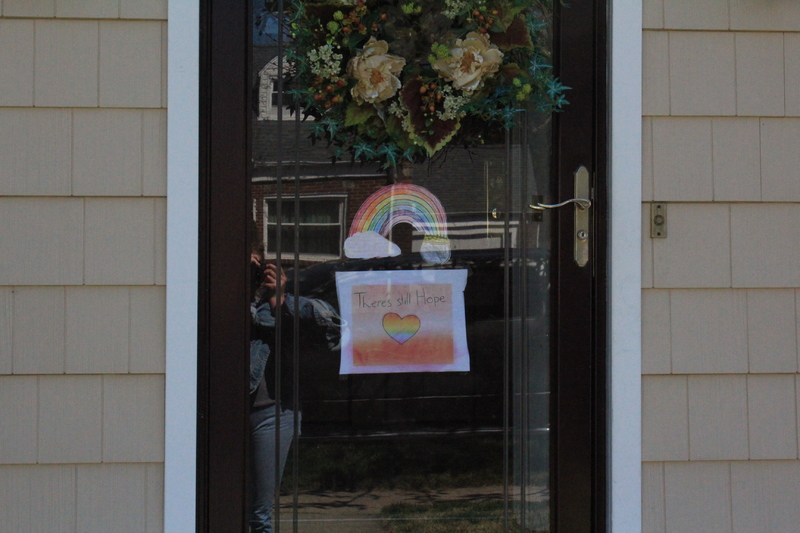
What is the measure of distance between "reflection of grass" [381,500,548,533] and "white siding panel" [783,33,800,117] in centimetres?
138

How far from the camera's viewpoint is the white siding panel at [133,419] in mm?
2090

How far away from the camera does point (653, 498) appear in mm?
2207

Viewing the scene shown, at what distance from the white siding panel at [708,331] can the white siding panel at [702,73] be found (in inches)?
21.2

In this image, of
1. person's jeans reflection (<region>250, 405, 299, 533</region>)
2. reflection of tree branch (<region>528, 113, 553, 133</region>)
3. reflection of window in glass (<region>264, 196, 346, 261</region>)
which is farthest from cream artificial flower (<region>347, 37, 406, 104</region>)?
person's jeans reflection (<region>250, 405, 299, 533</region>)

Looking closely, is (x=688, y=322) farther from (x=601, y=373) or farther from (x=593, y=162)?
(x=593, y=162)

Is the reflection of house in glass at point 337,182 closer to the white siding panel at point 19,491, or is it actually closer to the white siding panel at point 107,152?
the white siding panel at point 107,152

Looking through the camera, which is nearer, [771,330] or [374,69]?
[374,69]

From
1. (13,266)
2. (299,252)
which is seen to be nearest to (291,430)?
(299,252)

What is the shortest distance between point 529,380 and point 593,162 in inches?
26.5

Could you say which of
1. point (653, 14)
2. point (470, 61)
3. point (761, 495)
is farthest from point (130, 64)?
point (761, 495)

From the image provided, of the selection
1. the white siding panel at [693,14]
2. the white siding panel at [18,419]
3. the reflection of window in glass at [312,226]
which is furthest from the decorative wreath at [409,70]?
the white siding panel at [18,419]

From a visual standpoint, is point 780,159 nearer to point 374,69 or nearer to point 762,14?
point 762,14

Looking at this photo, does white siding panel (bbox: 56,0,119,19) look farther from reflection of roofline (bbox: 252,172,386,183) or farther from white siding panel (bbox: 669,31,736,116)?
white siding panel (bbox: 669,31,736,116)

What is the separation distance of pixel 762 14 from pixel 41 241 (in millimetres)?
2148
